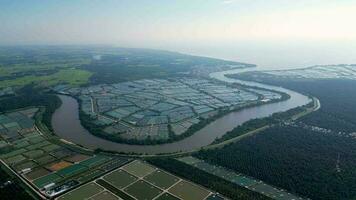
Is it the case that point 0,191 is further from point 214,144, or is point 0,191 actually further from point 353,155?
point 353,155

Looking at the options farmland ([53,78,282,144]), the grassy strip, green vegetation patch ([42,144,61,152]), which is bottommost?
the grassy strip

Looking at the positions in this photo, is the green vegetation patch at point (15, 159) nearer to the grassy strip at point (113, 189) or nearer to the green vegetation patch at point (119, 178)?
the grassy strip at point (113, 189)

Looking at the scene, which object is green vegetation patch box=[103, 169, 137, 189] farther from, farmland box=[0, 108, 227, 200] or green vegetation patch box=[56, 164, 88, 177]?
green vegetation patch box=[56, 164, 88, 177]

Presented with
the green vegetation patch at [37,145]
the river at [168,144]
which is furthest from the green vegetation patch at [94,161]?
the green vegetation patch at [37,145]

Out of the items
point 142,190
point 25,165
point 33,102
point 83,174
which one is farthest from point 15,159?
point 33,102

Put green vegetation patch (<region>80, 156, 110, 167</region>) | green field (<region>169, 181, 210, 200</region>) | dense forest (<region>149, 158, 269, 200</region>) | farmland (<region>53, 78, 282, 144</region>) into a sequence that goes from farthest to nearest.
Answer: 1. farmland (<region>53, 78, 282, 144</region>)
2. green vegetation patch (<region>80, 156, 110, 167</region>)
3. green field (<region>169, 181, 210, 200</region>)
4. dense forest (<region>149, 158, 269, 200</region>)

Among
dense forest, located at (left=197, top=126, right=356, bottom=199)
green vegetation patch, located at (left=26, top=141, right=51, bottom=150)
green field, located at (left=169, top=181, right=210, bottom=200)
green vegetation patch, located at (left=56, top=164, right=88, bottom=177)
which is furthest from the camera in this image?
green vegetation patch, located at (left=26, top=141, right=51, bottom=150)

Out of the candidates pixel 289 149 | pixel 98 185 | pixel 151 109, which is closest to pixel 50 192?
pixel 98 185

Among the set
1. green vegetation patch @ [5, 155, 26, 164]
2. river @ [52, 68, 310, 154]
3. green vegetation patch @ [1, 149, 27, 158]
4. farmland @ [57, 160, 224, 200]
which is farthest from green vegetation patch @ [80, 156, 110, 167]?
green vegetation patch @ [1, 149, 27, 158]

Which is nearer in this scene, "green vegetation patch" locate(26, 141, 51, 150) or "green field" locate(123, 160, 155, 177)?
"green field" locate(123, 160, 155, 177)
